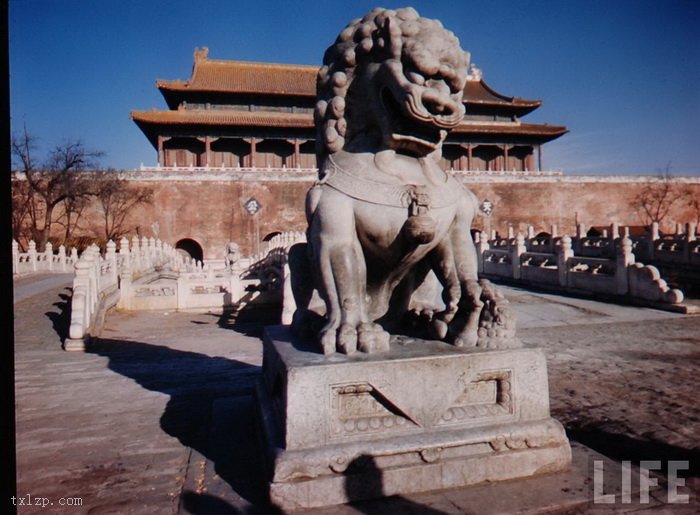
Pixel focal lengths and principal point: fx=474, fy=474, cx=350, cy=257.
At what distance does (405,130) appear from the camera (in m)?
2.16

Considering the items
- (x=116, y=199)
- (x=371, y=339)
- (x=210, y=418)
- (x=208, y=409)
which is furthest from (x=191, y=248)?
(x=371, y=339)

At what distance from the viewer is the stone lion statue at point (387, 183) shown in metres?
2.03

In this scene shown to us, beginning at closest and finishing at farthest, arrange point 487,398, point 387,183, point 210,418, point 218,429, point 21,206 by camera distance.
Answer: point 487,398 → point 387,183 → point 218,429 → point 210,418 → point 21,206

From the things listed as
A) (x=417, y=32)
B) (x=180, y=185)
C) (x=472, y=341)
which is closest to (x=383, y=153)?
(x=417, y=32)

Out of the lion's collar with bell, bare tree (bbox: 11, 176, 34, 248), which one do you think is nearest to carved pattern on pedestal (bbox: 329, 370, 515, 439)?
the lion's collar with bell

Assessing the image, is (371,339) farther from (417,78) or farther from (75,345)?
(75,345)

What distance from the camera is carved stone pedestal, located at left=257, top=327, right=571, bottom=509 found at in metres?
1.75

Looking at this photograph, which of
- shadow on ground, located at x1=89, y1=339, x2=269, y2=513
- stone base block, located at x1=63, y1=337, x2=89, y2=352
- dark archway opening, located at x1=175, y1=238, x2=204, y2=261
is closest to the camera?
shadow on ground, located at x1=89, y1=339, x2=269, y2=513

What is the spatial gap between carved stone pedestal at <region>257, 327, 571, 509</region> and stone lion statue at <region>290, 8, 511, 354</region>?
146 mm

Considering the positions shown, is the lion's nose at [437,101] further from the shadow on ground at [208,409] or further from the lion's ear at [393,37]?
the shadow on ground at [208,409]

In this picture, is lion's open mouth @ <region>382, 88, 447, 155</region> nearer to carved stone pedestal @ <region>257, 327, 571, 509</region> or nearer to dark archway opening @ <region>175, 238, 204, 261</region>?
carved stone pedestal @ <region>257, 327, 571, 509</region>

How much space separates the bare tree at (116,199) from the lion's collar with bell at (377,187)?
22800mm

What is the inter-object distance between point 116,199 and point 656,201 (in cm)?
→ 2900

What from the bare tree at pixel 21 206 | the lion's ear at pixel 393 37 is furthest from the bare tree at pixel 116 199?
the lion's ear at pixel 393 37
